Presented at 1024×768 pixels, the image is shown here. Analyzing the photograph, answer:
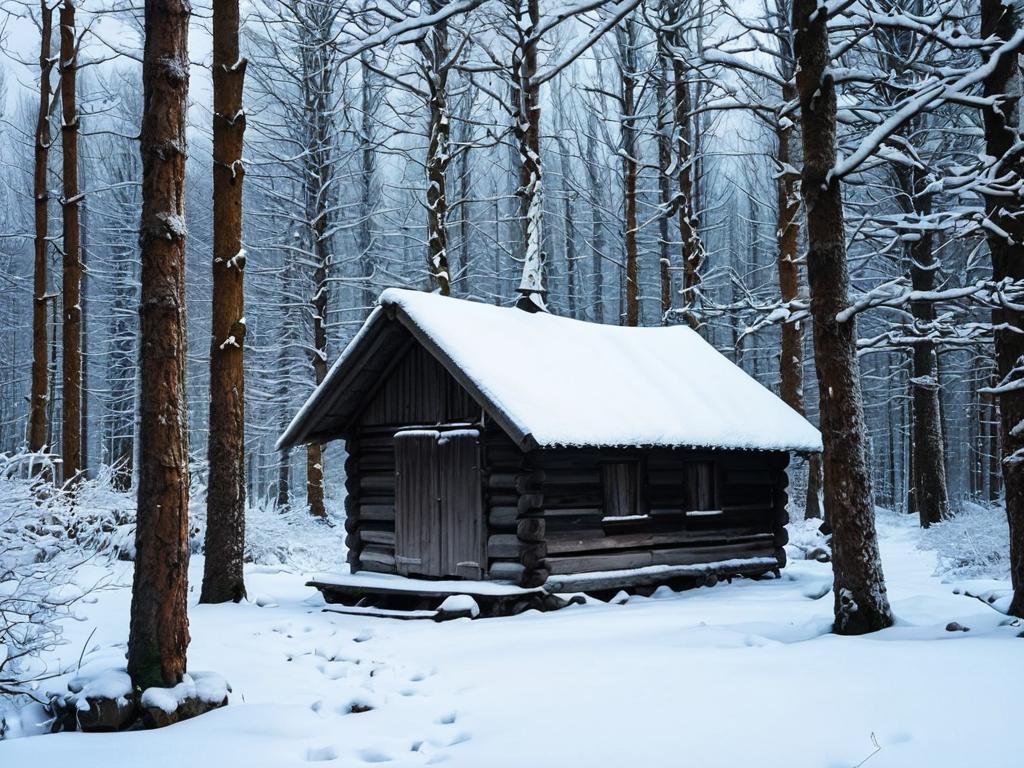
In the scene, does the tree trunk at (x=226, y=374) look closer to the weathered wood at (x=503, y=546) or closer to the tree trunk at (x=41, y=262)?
the weathered wood at (x=503, y=546)

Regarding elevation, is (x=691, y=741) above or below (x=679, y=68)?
below

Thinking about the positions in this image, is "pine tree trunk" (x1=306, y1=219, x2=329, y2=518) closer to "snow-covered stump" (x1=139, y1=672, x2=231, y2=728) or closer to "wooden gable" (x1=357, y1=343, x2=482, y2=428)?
"wooden gable" (x1=357, y1=343, x2=482, y2=428)

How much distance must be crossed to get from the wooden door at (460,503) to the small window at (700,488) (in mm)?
3993

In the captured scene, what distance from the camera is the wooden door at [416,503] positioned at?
46.0ft

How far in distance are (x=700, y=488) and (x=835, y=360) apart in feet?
24.4

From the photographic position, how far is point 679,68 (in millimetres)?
23203

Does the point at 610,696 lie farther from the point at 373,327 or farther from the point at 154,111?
the point at 373,327

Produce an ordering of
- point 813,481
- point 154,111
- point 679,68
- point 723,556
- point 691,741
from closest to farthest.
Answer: point 691,741 < point 154,111 < point 723,556 < point 813,481 < point 679,68

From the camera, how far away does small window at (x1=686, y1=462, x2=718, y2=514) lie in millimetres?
15469

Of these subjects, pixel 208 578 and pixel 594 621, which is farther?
pixel 208 578

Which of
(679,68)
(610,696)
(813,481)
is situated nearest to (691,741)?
(610,696)

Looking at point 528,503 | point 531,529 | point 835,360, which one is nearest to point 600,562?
point 531,529

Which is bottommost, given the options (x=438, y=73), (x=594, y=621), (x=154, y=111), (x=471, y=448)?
(x=594, y=621)

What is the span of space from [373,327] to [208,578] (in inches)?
169
